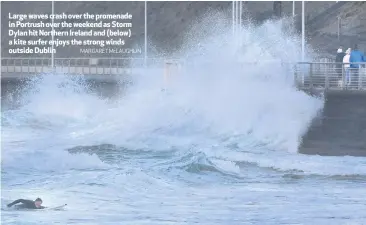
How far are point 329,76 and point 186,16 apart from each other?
1306 inches

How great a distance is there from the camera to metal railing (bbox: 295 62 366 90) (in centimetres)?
2688

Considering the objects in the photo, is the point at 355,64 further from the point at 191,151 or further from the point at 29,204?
the point at 29,204

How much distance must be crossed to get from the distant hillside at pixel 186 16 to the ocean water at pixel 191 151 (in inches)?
271

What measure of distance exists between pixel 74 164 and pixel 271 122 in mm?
7336

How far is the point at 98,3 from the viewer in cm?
6081

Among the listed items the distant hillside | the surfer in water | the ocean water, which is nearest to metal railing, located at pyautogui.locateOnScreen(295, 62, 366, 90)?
the ocean water

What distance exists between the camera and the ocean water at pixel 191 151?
18.5 metres

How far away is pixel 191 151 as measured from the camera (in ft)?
92.3

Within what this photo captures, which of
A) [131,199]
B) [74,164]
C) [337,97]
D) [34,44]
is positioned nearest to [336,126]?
[337,97]

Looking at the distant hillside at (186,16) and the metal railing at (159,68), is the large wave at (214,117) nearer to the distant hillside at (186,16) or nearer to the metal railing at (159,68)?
the metal railing at (159,68)

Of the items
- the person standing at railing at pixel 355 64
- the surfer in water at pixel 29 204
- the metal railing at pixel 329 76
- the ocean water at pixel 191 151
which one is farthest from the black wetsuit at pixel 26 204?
the person standing at railing at pixel 355 64

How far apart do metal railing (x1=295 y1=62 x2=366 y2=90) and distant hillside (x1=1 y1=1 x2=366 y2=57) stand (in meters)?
21.6

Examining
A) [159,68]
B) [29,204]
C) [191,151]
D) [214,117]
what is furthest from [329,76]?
[159,68]

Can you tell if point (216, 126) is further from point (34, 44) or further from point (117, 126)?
point (34, 44)
